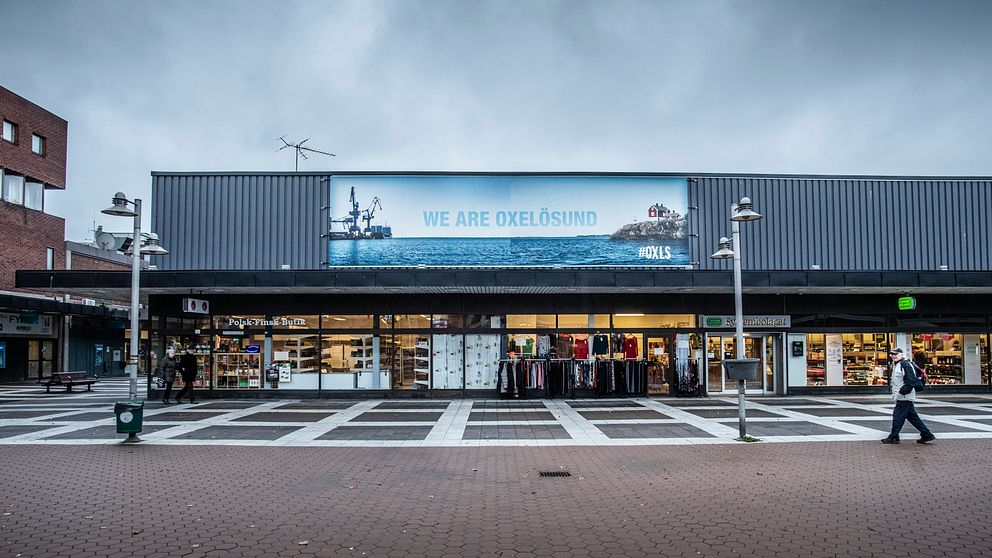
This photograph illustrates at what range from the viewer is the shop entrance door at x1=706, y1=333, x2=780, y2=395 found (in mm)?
20453

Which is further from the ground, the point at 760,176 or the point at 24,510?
the point at 760,176

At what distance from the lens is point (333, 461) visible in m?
10.1

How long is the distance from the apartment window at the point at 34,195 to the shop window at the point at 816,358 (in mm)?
33916

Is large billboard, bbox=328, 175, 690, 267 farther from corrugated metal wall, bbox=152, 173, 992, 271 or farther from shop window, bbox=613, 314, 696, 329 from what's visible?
shop window, bbox=613, 314, 696, 329

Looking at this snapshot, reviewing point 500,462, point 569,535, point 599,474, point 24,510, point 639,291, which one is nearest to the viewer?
point 569,535

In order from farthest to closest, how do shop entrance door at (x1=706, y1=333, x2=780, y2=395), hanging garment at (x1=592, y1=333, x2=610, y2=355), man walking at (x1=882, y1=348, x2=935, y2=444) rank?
shop entrance door at (x1=706, y1=333, x2=780, y2=395) < hanging garment at (x1=592, y1=333, x2=610, y2=355) < man walking at (x1=882, y1=348, x2=935, y2=444)


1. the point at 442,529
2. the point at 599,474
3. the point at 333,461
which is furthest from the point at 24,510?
the point at 599,474

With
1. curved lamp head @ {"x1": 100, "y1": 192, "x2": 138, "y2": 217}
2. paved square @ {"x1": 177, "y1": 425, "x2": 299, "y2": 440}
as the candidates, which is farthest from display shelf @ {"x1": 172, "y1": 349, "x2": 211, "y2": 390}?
curved lamp head @ {"x1": 100, "y1": 192, "x2": 138, "y2": 217}

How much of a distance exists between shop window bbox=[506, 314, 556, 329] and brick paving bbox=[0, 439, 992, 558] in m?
9.19

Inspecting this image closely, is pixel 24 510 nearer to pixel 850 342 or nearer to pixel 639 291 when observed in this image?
pixel 639 291

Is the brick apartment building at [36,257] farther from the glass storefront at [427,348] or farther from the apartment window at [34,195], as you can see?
the glass storefront at [427,348]

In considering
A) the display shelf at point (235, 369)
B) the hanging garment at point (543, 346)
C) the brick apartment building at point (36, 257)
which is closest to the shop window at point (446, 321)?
the hanging garment at point (543, 346)

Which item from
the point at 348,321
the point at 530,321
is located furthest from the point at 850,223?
the point at 348,321

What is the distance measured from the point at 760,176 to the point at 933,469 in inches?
546
